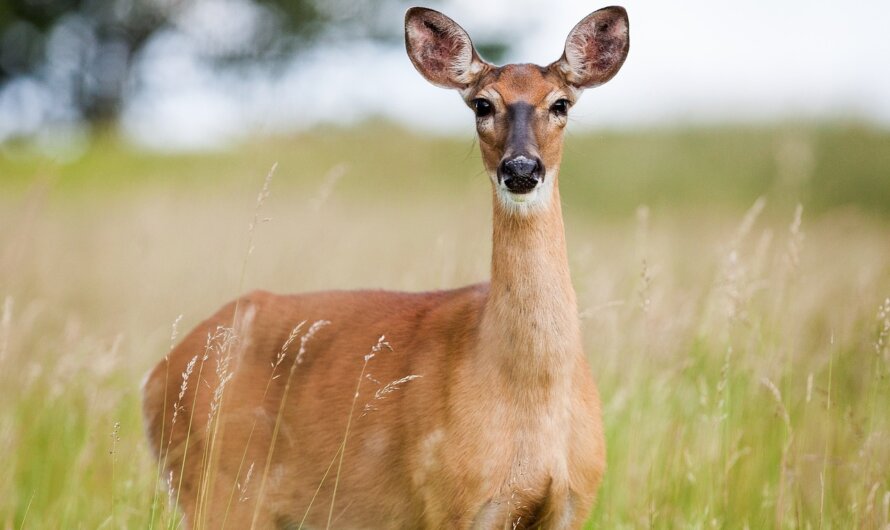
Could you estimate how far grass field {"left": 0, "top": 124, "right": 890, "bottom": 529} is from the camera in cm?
396

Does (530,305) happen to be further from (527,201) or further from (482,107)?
(482,107)

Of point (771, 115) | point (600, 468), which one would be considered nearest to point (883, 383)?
point (600, 468)

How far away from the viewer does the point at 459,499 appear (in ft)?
9.98

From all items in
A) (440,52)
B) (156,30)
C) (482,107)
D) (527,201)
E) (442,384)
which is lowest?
(442,384)

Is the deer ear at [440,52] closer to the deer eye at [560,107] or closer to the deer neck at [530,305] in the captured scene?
the deer eye at [560,107]

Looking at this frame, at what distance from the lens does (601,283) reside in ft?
19.0

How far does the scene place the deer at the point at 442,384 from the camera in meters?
3.07

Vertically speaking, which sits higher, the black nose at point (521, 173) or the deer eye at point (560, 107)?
the deer eye at point (560, 107)

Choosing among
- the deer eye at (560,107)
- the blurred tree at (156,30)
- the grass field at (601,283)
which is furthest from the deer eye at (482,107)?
the blurred tree at (156,30)

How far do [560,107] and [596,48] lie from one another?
1.12 feet

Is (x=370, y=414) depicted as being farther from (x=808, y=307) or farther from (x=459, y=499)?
(x=808, y=307)

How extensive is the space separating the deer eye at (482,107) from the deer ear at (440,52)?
0.23 meters

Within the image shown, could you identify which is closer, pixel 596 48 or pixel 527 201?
pixel 527 201

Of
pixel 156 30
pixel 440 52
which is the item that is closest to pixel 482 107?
pixel 440 52
